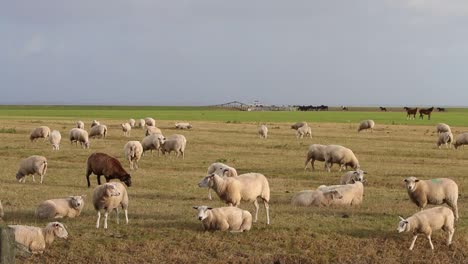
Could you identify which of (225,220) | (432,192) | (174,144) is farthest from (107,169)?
(432,192)

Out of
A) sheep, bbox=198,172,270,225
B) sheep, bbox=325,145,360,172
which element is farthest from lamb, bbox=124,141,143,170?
sheep, bbox=198,172,270,225

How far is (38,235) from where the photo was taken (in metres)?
12.0

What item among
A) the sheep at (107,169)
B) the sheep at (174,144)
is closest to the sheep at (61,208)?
the sheep at (107,169)

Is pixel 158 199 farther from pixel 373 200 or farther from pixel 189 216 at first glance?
pixel 373 200

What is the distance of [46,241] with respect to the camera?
1220 centimetres

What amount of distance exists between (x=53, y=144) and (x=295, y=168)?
48.2 feet

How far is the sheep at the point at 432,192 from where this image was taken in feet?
49.5

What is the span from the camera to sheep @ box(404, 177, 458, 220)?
49.5 ft

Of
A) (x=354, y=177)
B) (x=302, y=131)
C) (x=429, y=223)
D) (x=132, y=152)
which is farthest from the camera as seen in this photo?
(x=302, y=131)

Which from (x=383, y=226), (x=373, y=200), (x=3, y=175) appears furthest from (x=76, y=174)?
(x=383, y=226)

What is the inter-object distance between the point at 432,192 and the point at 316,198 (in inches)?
135

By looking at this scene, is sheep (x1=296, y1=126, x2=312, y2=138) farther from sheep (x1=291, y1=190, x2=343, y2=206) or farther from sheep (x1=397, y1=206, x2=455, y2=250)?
sheep (x1=397, y1=206, x2=455, y2=250)

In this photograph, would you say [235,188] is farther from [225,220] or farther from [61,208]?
[61,208]

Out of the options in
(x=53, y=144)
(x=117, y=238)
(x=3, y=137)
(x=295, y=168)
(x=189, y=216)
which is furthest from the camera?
(x=3, y=137)
